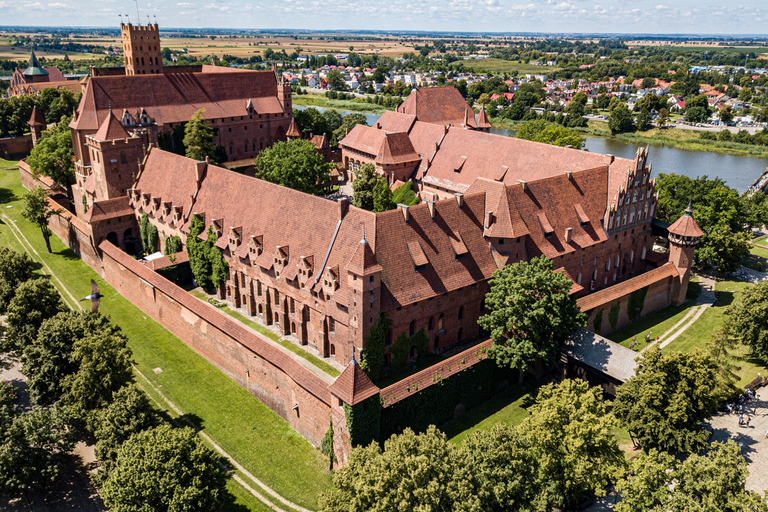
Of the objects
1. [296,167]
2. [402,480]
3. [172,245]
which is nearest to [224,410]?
[402,480]

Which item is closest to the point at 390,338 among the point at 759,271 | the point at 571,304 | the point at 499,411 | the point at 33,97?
the point at 499,411

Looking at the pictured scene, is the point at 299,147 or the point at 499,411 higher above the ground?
the point at 299,147

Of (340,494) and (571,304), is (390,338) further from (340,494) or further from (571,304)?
(340,494)

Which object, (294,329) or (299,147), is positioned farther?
(299,147)

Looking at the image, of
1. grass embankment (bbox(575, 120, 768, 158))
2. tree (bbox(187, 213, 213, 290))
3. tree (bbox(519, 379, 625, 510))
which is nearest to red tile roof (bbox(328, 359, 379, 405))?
tree (bbox(519, 379, 625, 510))

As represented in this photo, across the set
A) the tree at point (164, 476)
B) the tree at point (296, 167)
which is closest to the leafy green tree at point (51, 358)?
the tree at point (164, 476)

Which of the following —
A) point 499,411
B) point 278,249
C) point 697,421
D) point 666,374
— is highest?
point 278,249
